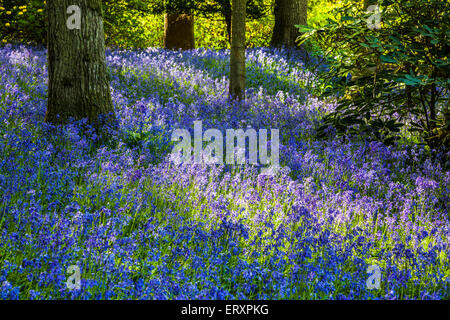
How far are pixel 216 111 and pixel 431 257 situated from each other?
4906mm

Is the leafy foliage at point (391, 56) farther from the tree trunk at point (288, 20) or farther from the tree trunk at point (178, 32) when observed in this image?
the tree trunk at point (178, 32)

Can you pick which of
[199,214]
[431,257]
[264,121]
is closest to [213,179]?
[199,214]

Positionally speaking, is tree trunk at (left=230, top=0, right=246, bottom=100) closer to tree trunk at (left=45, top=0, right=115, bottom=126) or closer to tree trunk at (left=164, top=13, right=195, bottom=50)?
tree trunk at (left=45, top=0, right=115, bottom=126)

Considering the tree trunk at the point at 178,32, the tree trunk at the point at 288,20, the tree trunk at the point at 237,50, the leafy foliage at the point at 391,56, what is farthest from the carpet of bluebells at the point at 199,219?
the tree trunk at the point at 178,32

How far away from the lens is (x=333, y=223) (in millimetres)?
3891

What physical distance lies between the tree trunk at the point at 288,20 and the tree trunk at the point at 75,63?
328 inches

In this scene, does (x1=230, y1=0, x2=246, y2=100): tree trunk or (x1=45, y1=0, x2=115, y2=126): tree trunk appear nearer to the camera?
(x1=45, y1=0, x2=115, y2=126): tree trunk

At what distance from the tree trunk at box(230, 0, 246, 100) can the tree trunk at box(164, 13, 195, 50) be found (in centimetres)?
752

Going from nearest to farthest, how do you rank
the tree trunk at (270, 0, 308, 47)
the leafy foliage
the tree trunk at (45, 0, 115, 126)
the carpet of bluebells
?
the carpet of bluebells → the tree trunk at (45, 0, 115, 126) → the leafy foliage → the tree trunk at (270, 0, 308, 47)

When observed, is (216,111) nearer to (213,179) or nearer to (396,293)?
(213,179)

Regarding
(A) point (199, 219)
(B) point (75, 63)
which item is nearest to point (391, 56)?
(A) point (199, 219)

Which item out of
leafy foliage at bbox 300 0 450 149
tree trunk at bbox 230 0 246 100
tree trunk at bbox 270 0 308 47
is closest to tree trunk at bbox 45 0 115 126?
leafy foliage at bbox 300 0 450 149

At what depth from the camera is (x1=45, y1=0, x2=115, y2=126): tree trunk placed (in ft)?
17.7

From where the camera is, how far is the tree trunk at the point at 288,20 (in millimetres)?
12828
